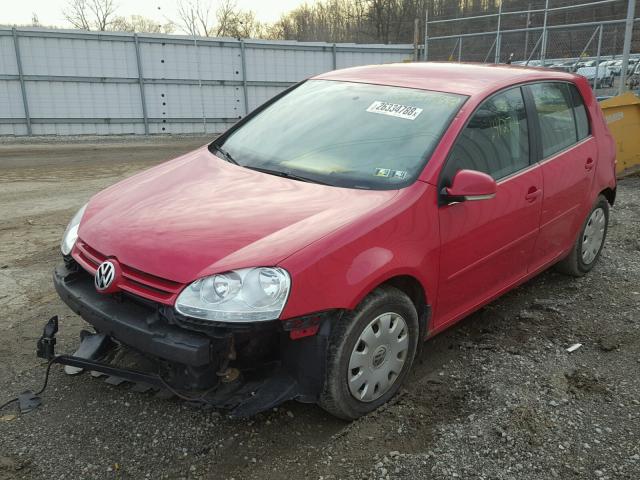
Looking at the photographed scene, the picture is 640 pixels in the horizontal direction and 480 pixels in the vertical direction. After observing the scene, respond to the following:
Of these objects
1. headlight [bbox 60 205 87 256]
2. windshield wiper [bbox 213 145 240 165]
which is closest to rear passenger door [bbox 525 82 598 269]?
windshield wiper [bbox 213 145 240 165]

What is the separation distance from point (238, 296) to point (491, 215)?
1.67 meters

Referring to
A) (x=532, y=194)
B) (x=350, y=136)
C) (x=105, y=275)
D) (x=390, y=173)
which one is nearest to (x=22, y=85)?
(x=350, y=136)

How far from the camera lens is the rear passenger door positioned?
3.82m

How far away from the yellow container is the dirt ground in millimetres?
4693

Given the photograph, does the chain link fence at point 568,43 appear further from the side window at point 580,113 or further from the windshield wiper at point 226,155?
the windshield wiper at point 226,155

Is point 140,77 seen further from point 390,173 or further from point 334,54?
point 390,173

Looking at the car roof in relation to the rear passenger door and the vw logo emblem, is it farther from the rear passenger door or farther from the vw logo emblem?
the vw logo emblem

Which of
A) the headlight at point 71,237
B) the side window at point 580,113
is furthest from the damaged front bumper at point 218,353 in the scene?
the side window at point 580,113

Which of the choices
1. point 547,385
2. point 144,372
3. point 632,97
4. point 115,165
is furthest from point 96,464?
point 115,165

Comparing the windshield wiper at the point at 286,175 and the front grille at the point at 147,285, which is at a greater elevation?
the windshield wiper at the point at 286,175

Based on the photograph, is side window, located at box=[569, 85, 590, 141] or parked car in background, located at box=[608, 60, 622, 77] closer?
side window, located at box=[569, 85, 590, 141]

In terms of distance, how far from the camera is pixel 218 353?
7.70ft

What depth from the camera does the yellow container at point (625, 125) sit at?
7.93 meters

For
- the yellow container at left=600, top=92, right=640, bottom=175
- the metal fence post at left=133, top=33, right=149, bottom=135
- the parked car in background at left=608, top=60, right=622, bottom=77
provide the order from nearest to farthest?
the yellow container at left=600, top=92, right=640, bottom=175, the parked car in background at left=608, top=60, right=622, bottom=77, the metal fence post at left=133, top=33, right=149, bottom=135
